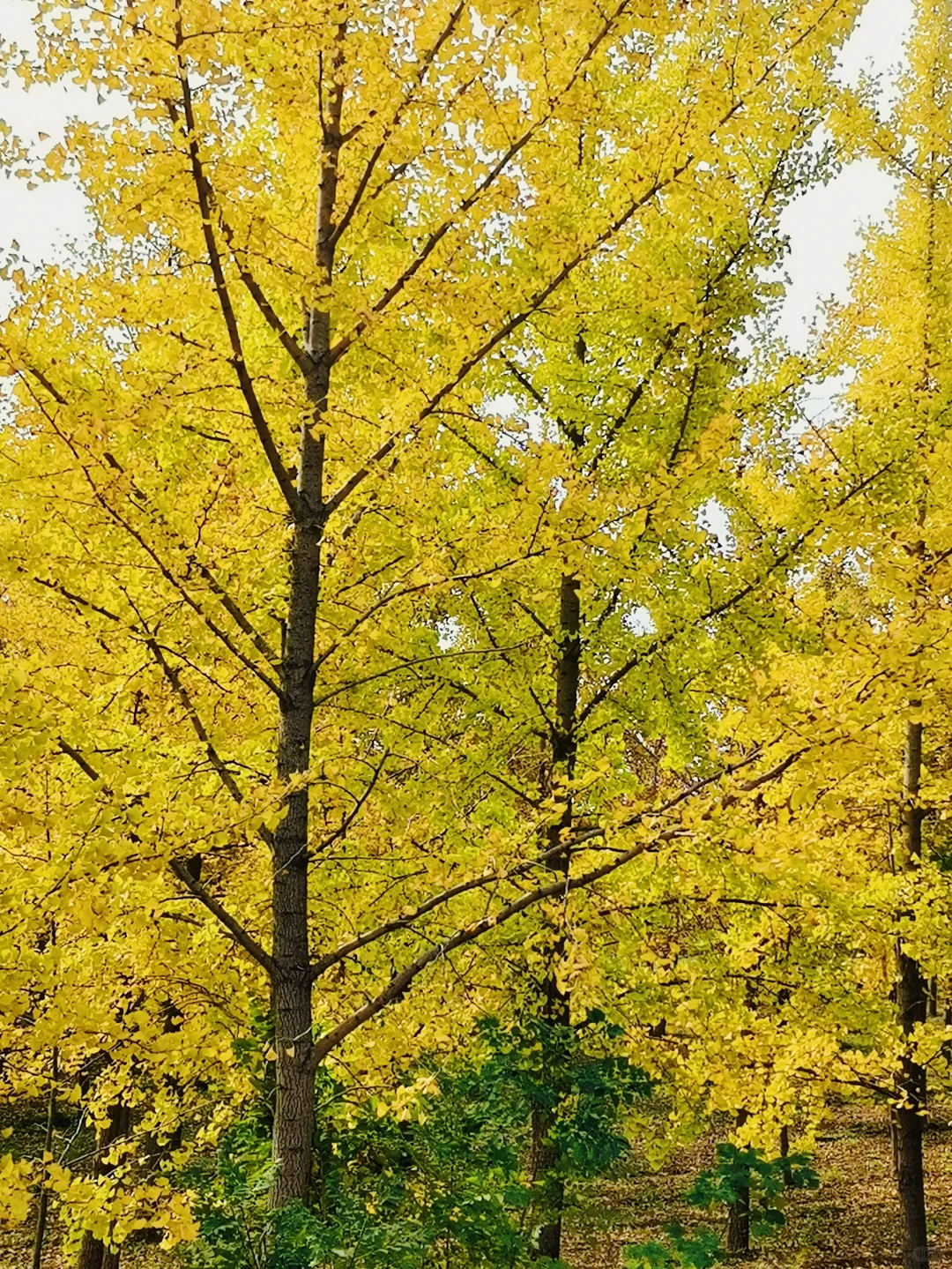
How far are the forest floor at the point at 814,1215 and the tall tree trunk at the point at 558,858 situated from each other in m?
3.35

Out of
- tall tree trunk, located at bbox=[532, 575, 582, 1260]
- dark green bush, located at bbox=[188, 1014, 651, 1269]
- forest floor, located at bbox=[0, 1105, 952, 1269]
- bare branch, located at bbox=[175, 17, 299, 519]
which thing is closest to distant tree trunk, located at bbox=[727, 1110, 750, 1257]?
forest floor, located at bbox=[0, 1105, 952, 1269]

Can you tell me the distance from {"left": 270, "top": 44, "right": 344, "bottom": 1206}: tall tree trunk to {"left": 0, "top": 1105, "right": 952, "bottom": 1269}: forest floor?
664 cm

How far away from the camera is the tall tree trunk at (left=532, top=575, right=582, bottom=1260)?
5402 millimetres

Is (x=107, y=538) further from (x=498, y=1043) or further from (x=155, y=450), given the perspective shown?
(x=498, y=1043)

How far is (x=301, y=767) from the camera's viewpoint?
10.5ft

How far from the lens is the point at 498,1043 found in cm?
530

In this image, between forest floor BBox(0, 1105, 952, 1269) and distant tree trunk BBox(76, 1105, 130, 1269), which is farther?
forest floor BBox(0, 1105, 952, 1269)

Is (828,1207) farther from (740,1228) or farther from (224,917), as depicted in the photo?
(224,917)

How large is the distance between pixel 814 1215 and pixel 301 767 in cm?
1298

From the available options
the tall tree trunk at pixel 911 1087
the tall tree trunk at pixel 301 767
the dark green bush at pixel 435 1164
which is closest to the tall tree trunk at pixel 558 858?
the dark green bush at pixel 435 1164

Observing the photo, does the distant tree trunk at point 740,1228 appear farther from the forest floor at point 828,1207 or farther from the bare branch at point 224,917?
the bare branch at point 224,917

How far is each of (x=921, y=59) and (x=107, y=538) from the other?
7905 millimetres

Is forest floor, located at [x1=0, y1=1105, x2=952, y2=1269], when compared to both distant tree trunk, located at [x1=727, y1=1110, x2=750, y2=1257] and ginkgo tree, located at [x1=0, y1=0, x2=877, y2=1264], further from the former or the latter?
ginkgo tree, located at [x1=0, y1=0, x2=877, y2=1264]

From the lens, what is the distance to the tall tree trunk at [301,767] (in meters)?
3.05
